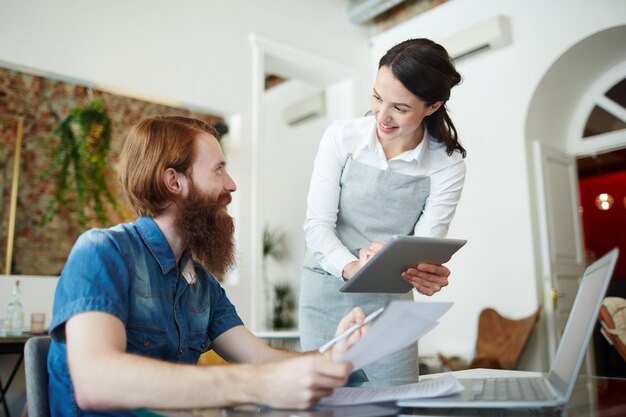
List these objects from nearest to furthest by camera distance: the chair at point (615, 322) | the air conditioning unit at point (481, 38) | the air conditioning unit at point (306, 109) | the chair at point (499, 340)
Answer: the chair at point (615, 322)
the chair at point (499, 340)
the air conditioning unit at point (481, 38)
the air conditioning unit at point (306, 109)

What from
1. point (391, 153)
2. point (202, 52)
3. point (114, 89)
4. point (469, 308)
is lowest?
point (469, 308)

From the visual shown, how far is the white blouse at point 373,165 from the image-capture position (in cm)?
180

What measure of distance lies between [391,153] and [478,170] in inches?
131

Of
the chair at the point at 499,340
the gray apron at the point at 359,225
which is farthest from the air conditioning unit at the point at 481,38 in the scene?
the gray apron at the point at 359,225

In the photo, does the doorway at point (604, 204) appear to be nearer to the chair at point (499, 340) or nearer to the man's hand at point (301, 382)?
the chair at point (499, 340)

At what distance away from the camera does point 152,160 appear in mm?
1312

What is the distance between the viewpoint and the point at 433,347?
516cm

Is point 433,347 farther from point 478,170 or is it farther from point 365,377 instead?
point 365,377

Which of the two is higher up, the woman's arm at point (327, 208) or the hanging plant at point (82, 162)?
the hanging plant at point (82, 162)

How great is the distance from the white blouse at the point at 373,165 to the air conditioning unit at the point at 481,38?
10.7ft

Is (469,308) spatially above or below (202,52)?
below

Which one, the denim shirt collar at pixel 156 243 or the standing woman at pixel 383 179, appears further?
the standing woman at pixel 383 179

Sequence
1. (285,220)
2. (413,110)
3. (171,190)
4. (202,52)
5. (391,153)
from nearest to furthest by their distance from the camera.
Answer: (171,190)
(413,110)
(391,153)
(202,52)
(285,220)

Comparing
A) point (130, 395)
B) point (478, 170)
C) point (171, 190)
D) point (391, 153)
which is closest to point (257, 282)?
point (478, 170)
